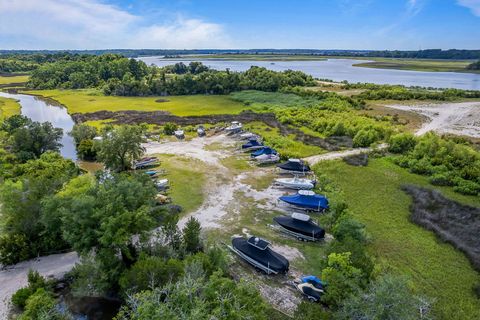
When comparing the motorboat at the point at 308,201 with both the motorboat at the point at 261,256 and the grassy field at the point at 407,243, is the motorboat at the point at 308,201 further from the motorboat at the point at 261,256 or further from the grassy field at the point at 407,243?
the motorboat at the point at 261,256

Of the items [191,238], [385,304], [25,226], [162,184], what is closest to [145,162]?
[162,184]

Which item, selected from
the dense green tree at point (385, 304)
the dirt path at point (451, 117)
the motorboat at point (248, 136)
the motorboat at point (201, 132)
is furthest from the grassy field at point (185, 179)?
the dirt path at point (451, 117)

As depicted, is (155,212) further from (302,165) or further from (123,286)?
(302,165)

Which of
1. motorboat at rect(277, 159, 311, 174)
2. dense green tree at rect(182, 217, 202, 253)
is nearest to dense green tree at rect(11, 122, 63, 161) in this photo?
dense green tree at rect(182, 217, 202, 253)

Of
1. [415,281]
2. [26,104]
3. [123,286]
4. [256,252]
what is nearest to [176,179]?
[256,252]

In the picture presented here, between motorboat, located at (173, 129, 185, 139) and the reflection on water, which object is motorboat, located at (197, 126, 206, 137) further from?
the reflection on water
